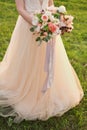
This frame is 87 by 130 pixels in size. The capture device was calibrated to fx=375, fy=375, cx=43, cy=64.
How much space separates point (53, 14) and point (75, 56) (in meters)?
2.35

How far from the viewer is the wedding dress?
436cm

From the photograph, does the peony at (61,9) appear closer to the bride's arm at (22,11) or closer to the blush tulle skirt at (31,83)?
the bride's arm at (22,11)

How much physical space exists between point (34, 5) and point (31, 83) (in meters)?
0.93

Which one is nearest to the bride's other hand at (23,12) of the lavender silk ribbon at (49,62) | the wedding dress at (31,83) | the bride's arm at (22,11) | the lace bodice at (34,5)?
the bride's arm at (22,11)

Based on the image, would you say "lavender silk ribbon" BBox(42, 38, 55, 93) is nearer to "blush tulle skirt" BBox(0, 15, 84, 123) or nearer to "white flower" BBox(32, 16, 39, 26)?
"blush tulle skirt" BBox(0, 15, 84, 123)

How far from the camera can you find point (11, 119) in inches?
171

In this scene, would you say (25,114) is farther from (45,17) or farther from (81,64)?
(81,64)

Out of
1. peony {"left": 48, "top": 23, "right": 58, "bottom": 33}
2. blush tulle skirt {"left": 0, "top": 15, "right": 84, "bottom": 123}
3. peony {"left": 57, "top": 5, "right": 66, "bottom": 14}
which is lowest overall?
blush tulle skirt {"left": 0, "top": 15, "right": 84, "bottom": 123}

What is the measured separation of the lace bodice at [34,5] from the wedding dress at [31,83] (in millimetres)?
218

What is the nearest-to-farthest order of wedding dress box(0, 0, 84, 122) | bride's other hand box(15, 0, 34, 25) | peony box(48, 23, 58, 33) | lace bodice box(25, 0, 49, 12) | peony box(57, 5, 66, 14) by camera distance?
peony box(48, 23, 58, 33)
peony box(57, 5, 66, 14)
bride's other hand box(15, 0, 34, 25)
lace bodice box(25, 0, 49, 12)
wedding dress box(0, 0, 84, 122)

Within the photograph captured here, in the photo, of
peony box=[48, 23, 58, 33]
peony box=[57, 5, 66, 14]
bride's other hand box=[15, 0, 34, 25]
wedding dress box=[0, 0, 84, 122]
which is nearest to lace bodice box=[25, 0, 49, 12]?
bride's other hand box=[15, 0, 34, 25]

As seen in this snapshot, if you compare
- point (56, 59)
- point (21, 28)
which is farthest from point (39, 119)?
point (21, 28)

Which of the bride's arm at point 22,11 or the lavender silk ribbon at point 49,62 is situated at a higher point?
the bride's arm at point 22,11

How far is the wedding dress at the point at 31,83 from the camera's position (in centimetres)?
436
